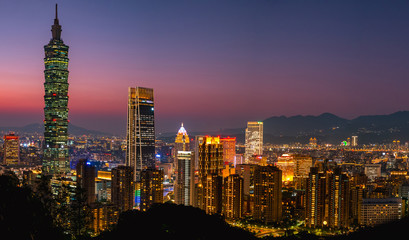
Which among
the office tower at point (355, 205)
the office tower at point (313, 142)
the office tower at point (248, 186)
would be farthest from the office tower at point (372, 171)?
the office tower at point (313, 142)

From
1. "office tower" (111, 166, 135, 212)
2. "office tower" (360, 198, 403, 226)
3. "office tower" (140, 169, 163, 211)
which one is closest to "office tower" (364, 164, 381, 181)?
"office tower" (360, 198, 403, 226)

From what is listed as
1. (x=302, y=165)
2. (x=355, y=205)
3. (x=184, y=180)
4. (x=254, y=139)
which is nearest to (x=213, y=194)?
(x=184, y=180)

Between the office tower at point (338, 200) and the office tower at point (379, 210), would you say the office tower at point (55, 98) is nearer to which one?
the office tower at point (338, 200)

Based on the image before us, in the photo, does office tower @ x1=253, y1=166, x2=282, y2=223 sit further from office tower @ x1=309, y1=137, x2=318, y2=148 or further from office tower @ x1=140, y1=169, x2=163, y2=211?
office tower @ x1=309, y1=137, x2=318, y2=148

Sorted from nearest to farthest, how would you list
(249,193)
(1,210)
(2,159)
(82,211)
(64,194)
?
(1,210) → (64,194) → (82,211) → (249,193) → (2,159)

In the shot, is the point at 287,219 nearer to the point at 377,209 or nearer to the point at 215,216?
the point at 377,209

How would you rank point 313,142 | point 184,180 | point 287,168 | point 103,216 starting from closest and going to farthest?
point 103,216 → point 184,180 → point 287,168 → point 313,142

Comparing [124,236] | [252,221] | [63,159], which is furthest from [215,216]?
[63,159]

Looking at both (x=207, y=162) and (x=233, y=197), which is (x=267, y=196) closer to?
(x=233, y=197)
